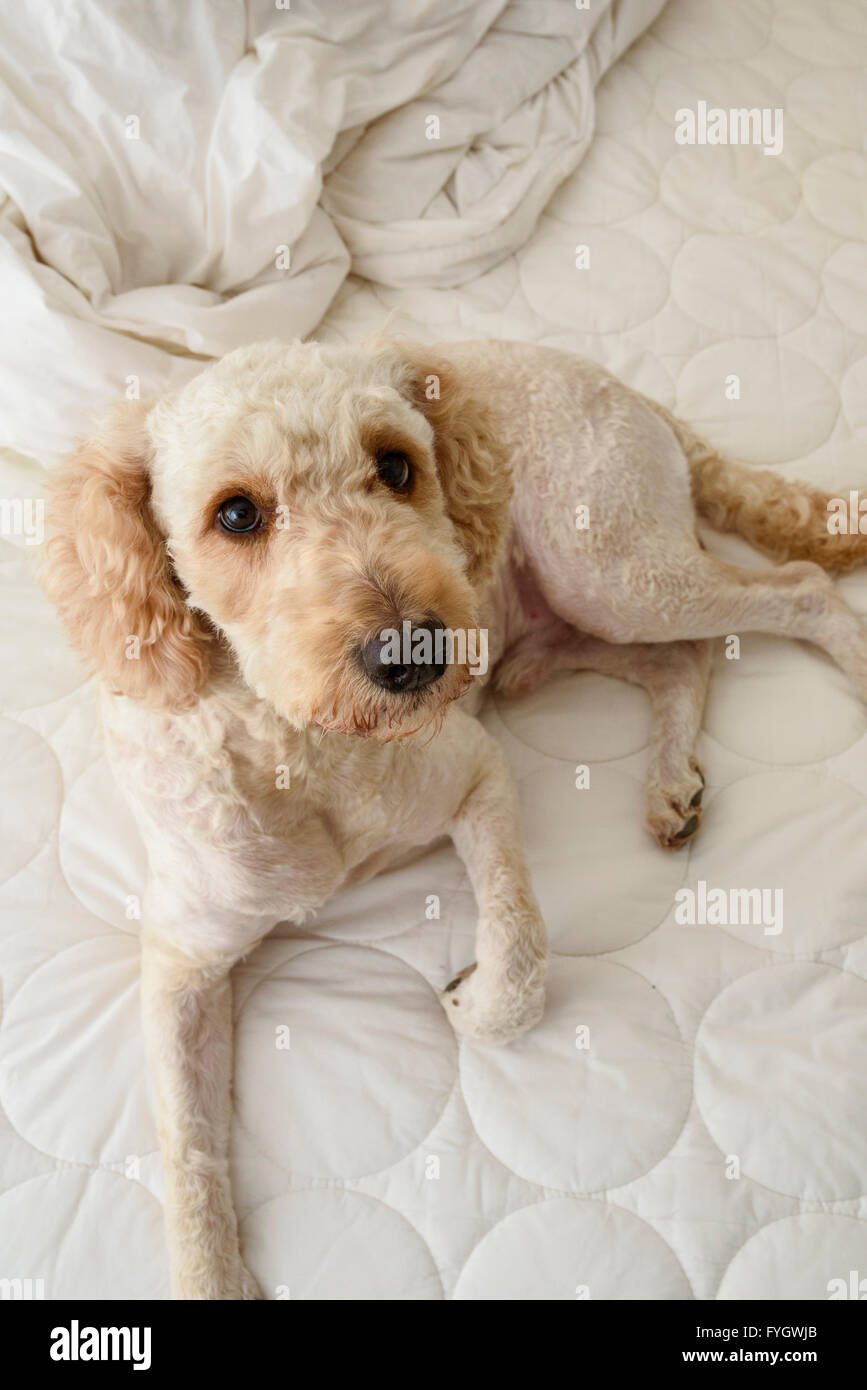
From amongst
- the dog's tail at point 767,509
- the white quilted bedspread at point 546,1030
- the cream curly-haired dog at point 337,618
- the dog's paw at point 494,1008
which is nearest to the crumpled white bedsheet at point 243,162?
the white quilted bedspread at point 546,1030

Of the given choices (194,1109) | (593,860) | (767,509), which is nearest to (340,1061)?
(194,1109)

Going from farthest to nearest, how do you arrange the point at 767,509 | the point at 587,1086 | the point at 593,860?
the point at 767,509, the point at 593,860, the point at 587,1086

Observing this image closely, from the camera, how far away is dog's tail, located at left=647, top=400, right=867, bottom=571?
177cm

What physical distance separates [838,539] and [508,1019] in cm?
105

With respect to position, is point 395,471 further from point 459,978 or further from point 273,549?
point 459,978

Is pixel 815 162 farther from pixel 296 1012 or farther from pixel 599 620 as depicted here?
pixel 296 1012

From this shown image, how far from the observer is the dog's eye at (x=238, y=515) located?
3.67 ft

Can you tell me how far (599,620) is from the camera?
5.55 feet

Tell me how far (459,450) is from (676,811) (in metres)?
0.64

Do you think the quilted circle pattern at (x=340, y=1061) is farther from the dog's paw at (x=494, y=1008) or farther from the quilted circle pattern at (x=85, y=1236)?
the quilted circle pattern at (x=85, y=1236)

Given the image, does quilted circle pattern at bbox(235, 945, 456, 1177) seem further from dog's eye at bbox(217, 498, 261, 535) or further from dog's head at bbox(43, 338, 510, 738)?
dog's eye at bbox(217, 498, 261, 535)

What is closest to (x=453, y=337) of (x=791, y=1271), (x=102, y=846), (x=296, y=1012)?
(x=102, y=846)

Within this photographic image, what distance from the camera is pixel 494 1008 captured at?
1.30m

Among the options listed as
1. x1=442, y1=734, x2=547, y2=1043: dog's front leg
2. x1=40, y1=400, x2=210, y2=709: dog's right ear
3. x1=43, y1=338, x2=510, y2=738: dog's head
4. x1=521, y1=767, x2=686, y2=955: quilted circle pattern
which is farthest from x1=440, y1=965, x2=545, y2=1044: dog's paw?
x1=40, y1=400, x2=210, y2=709: dog's right ear
